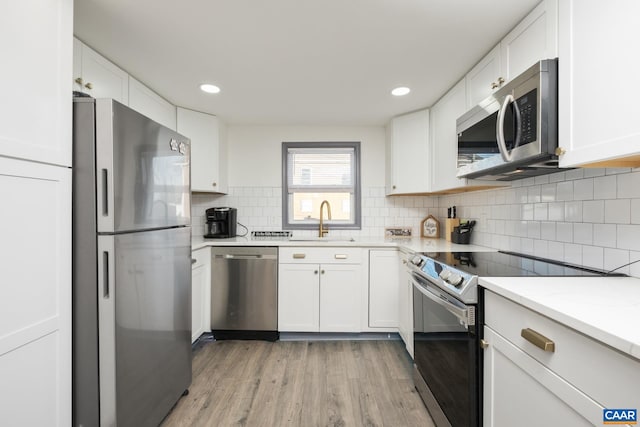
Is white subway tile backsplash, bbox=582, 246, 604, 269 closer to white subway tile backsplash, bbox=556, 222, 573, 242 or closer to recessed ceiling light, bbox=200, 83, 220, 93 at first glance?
white subway tile backsplash, bbox=556, 222, 573, 242

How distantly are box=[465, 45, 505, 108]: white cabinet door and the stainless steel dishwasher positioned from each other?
1994mm

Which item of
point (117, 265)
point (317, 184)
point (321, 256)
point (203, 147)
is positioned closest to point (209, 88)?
point (203, 147)

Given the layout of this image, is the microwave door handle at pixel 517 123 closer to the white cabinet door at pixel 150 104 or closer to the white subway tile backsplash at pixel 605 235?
the white subway tile backsplash at pixel 605 235

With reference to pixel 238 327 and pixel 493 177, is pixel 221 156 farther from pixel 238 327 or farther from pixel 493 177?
pixel 493 177

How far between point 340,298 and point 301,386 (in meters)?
0.86

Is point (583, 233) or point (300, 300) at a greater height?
point (583, 233)

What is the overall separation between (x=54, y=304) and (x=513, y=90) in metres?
2.22

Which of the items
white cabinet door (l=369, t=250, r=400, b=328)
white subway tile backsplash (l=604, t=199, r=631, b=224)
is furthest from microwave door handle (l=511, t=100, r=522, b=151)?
white cabinet door (l=369, t=250, r=400, b=328)

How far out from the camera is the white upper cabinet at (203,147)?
2.70 meters

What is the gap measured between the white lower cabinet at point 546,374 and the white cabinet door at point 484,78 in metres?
1.26

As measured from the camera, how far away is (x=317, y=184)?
3256 millimetres

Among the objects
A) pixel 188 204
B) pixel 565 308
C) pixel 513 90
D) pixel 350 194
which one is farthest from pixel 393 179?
pixel 565 308

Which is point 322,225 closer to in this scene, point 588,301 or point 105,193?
point 105,193

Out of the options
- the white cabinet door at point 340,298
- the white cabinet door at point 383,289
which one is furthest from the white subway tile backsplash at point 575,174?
the white cabinet door at point 340,298
